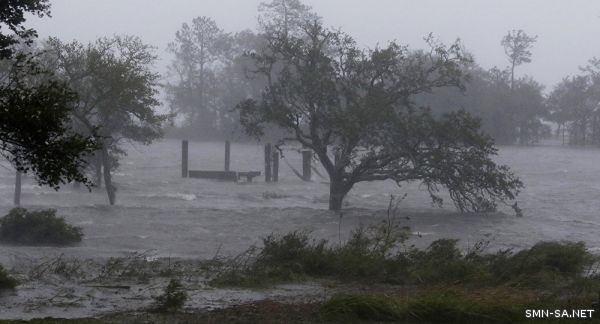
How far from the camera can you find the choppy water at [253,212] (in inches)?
961

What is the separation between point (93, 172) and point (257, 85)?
45.5 metres

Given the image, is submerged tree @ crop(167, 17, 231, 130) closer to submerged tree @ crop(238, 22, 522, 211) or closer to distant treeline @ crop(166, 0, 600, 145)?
distant treeline @ crop(166, 0, 600, 145)

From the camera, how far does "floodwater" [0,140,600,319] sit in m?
12.0

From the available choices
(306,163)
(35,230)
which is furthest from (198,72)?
(35,230)

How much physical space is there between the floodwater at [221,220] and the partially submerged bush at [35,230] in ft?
1.92

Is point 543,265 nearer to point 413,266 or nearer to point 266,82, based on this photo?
point 413,266

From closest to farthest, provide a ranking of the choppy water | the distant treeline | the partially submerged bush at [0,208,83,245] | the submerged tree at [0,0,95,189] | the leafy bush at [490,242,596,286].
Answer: the submerged tree at [0,0,95,189]
the leafy bush at [490,242,596,286]
the partially submerged bush at [0,208,83,245]
the choppy water
the distant treeline

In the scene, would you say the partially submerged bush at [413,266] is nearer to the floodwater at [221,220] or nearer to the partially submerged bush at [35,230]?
the floodwater at [221,220]

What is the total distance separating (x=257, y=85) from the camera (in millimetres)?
88438

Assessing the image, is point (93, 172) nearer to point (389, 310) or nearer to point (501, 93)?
point (389, 310)

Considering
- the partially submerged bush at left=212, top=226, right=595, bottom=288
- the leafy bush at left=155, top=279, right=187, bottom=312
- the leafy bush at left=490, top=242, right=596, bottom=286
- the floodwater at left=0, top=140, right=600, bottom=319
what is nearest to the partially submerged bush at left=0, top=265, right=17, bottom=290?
the floodwater at left=0, top=140, right=600, bottom=319

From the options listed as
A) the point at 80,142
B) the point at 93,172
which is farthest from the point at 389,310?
the point at 93,172

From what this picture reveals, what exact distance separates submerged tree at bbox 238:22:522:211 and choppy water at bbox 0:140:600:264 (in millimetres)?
1653

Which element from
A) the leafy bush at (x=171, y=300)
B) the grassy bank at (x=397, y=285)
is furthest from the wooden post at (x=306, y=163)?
the leafy bush at (x=171, y=300)
